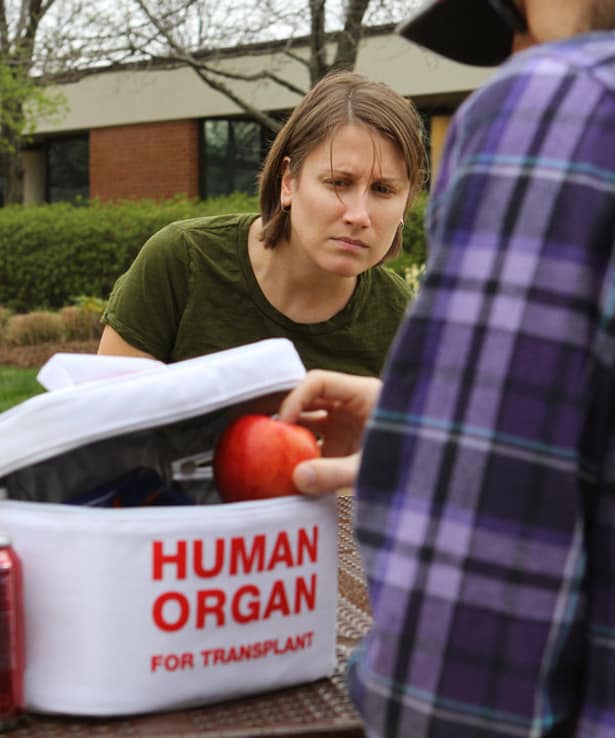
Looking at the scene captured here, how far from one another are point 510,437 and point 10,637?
0.65 metres

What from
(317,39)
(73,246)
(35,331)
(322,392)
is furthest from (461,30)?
(73,246)

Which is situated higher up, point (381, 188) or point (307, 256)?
point (381, 188)

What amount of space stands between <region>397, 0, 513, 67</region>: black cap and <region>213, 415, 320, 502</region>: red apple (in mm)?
497

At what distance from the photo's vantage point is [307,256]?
2.85 meters

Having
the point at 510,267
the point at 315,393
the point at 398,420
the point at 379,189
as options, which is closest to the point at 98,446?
the point at 315,393

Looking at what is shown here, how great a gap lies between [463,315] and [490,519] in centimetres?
18

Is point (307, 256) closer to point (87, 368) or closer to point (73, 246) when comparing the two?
point (87, 368)

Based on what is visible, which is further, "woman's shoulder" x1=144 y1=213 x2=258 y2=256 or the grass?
the grass

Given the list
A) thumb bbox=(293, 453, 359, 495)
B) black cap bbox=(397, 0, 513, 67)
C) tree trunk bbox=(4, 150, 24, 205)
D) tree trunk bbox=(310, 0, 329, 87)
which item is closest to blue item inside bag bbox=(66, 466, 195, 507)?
thumb bbox=(293, 453, 359, 495)

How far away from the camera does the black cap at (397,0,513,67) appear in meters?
1.19

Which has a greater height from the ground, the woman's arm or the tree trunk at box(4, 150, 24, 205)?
the woman's arm

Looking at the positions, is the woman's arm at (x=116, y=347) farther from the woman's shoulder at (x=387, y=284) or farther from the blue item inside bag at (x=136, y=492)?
the blue item inside bag at (x=136, y=492)

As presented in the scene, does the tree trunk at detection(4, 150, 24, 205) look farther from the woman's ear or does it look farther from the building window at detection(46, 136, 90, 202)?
the woman's ear

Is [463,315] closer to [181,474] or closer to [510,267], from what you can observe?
[510,267]
